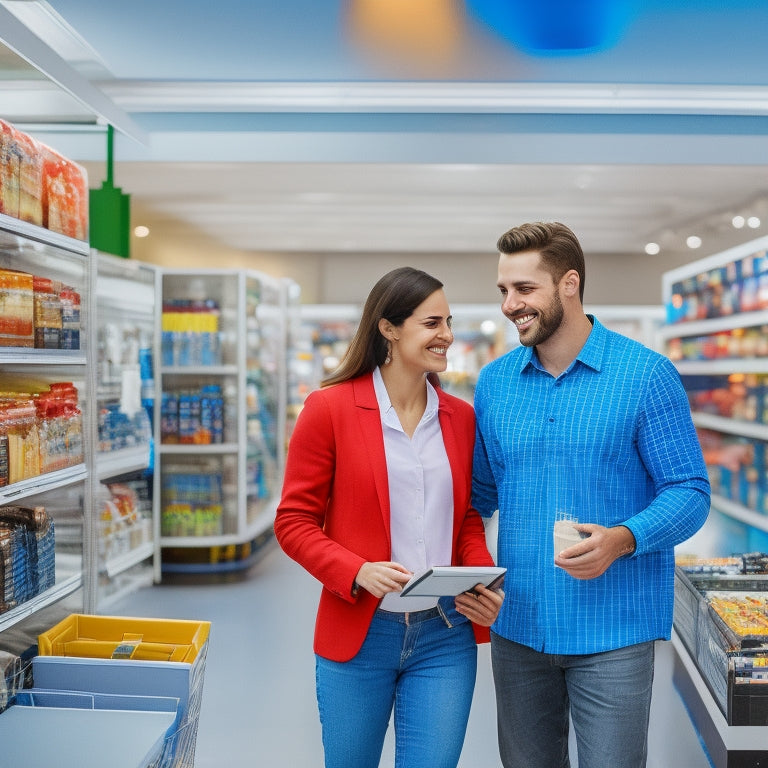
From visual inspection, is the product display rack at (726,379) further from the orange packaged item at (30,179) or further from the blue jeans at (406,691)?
the orange packaged item at (30,179)

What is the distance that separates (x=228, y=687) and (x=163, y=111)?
3786mm

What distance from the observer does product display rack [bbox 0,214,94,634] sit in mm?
2777

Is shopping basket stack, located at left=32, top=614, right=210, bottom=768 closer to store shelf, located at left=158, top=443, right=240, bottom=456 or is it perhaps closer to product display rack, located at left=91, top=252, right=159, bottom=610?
product display rack, located at left=91, top=252, right=159, bottom=610

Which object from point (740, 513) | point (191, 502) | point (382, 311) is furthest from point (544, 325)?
point (191, 502)

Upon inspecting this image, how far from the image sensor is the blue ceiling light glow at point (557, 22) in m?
3.76

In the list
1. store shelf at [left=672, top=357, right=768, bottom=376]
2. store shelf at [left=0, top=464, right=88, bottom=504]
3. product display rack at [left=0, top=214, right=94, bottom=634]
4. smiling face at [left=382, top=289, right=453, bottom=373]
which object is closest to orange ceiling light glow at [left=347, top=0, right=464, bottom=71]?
product display rack at [left=0, top=214, right=94, bottom=634]

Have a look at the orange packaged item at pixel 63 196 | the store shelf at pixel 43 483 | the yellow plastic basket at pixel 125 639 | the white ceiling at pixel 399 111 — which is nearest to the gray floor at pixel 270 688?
the yellow plastic basket at pixel 125 639

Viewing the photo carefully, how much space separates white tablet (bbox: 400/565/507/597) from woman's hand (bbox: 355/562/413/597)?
39 millimetres

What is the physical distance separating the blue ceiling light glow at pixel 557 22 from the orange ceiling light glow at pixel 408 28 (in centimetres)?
16

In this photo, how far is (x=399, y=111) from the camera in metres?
5.46

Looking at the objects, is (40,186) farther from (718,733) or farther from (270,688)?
(718,733)

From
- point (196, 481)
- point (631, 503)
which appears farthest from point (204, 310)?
point (631, 503)

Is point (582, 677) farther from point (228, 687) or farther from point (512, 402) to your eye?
point (228, 687)

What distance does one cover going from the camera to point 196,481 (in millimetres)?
6391
